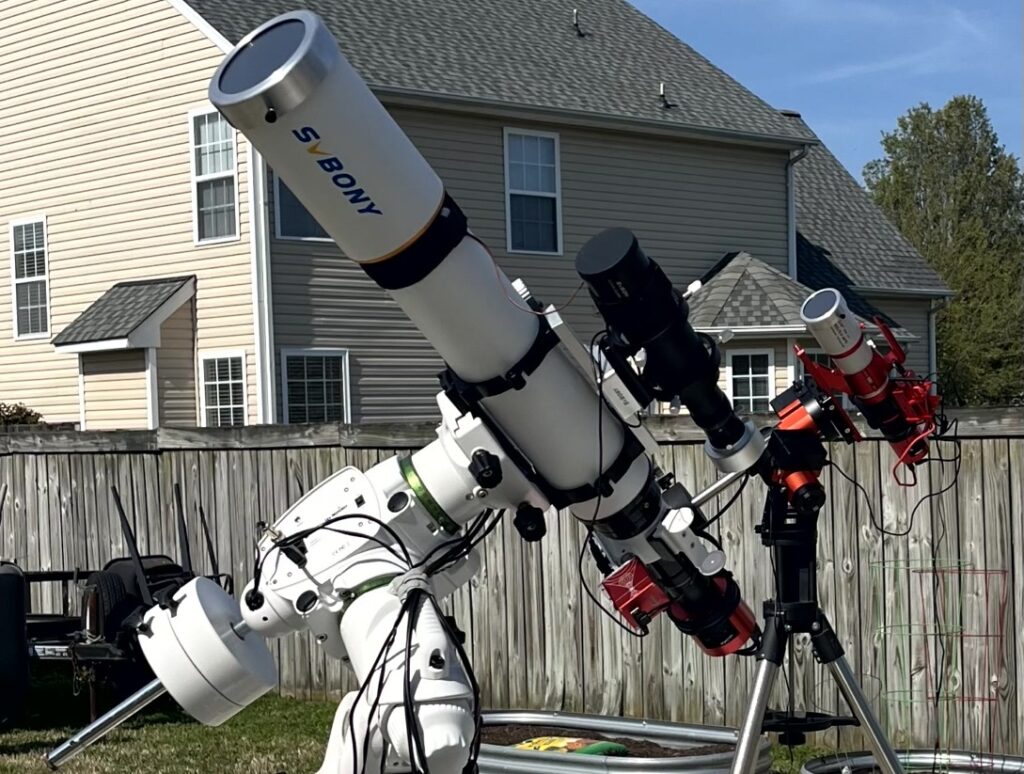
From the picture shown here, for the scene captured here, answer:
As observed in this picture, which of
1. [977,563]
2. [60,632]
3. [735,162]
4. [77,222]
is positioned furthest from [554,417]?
[735,162]

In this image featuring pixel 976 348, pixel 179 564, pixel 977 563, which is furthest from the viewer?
pixel 976 348

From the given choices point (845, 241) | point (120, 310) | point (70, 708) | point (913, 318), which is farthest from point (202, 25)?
point (913, 318)

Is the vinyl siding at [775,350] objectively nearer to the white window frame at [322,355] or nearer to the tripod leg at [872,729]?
the white window frame at [322,355]

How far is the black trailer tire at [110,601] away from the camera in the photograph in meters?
8.05

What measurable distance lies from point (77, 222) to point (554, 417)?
16.7m

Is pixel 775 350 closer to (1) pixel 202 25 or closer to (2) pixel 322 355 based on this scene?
(2) pixel 322 355

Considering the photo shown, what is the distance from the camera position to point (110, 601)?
8133mm

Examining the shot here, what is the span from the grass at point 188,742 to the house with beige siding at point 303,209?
873 centimetres

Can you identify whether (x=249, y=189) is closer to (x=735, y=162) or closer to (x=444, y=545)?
(x=735, y=162)

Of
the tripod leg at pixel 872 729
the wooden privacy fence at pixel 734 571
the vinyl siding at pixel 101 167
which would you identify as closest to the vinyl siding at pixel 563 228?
the vinyl siding at pixel 101 167

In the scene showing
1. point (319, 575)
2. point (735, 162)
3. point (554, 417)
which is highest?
point (735, 162)

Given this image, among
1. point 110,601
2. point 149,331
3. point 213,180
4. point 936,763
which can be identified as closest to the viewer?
point 936,763

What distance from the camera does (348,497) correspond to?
368cm

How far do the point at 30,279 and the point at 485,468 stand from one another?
17482 mm
